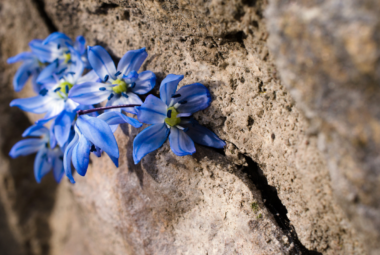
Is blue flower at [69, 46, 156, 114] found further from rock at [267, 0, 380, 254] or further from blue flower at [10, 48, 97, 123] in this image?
rock at [267, 0, 380, 254]

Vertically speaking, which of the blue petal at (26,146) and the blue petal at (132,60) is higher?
the blue petal at (132,60)

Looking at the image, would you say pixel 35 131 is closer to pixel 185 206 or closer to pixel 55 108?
pixel 55 108

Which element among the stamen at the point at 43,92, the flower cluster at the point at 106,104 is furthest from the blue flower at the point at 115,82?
the stamen at the point at 43,92

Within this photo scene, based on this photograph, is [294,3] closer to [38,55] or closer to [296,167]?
[296,167]

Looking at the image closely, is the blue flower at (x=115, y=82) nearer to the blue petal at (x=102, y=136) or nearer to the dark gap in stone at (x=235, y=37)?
the blue petal at (x=102, y=136)

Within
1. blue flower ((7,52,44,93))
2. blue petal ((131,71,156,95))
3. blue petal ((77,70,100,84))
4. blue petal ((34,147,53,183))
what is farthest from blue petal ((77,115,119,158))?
blue flower ((7,52,44,93))
